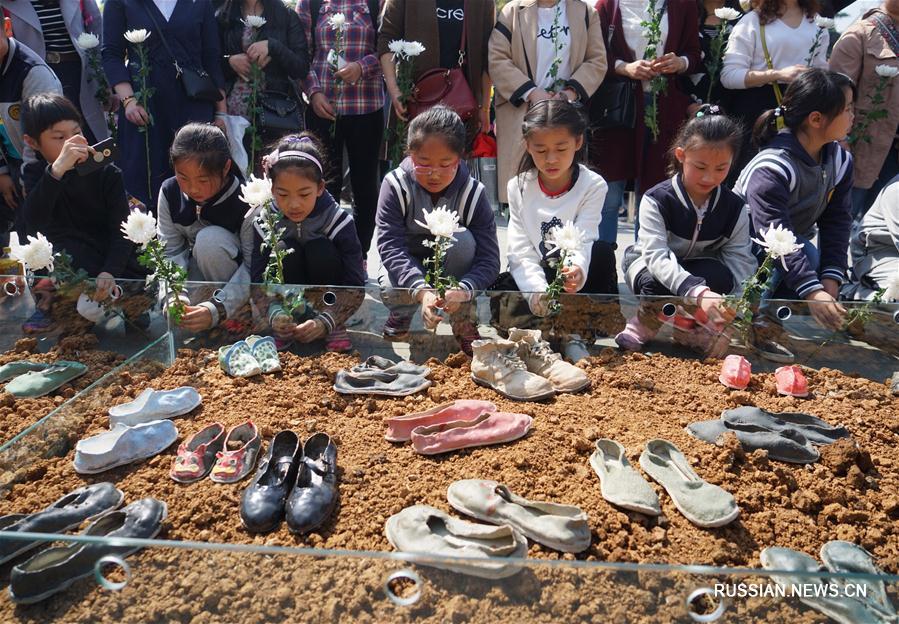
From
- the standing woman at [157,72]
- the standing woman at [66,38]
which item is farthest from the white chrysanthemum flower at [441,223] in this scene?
the standing woman at [66,38]

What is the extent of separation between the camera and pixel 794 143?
335 centimetres

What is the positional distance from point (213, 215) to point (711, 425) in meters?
2.45

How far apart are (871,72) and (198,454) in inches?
173

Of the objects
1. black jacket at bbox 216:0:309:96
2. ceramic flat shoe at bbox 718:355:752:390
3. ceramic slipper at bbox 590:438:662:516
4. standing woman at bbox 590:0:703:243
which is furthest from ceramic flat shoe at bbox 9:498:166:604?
standing woman at bbox 590:0:703:243

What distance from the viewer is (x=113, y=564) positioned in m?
1.36

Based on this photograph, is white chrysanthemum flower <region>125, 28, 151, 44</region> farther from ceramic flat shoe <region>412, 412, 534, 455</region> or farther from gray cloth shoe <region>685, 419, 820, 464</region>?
gray cloth shoe <region>685, 419, 820, 464</region>

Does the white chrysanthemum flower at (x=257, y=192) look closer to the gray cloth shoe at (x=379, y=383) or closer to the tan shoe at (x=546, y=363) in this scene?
the gray cloth shoe at (x=379, y=383)

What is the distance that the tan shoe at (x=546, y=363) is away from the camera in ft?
8.41

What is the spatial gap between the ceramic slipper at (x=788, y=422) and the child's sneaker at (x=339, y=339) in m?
1.47

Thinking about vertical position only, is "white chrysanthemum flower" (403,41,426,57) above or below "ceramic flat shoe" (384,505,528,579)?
above

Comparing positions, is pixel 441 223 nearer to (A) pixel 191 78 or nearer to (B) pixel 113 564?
(B) pixel 113 564

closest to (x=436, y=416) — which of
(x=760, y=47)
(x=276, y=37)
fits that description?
(x=276, y=37)

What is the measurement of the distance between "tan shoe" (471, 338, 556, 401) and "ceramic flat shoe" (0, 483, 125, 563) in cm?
129

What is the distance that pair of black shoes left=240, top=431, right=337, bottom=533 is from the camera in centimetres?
175
